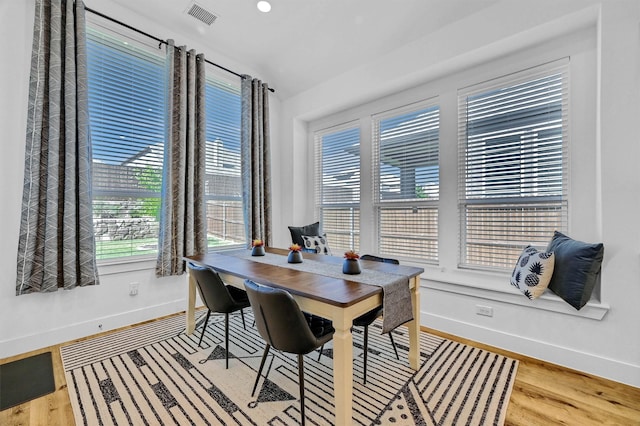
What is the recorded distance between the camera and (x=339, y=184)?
423 centimetres

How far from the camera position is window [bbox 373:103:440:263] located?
3.25 meters

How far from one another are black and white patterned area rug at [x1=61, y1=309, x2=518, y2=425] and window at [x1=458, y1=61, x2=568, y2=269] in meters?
1.08

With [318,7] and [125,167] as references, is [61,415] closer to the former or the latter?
[125,167]

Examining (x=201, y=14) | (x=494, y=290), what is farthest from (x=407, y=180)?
(x=201, y=14)

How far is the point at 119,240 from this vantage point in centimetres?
295

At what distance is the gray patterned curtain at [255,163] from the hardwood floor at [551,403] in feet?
7.74

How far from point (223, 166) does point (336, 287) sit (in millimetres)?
2778

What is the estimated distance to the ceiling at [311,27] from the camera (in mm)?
2809

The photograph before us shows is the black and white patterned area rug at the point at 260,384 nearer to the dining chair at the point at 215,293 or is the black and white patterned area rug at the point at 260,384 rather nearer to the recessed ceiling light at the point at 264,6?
the dining chair at the point at 215,293

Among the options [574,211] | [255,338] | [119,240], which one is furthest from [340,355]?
[119,240]

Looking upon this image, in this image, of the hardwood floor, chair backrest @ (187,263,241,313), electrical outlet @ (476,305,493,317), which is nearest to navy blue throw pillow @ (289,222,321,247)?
chair backrest @ (187,263,241,313)

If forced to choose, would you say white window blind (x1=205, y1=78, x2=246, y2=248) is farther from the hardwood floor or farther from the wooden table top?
the hardwood floor

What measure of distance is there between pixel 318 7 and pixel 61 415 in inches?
154

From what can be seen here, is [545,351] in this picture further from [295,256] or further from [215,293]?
[215,293]
